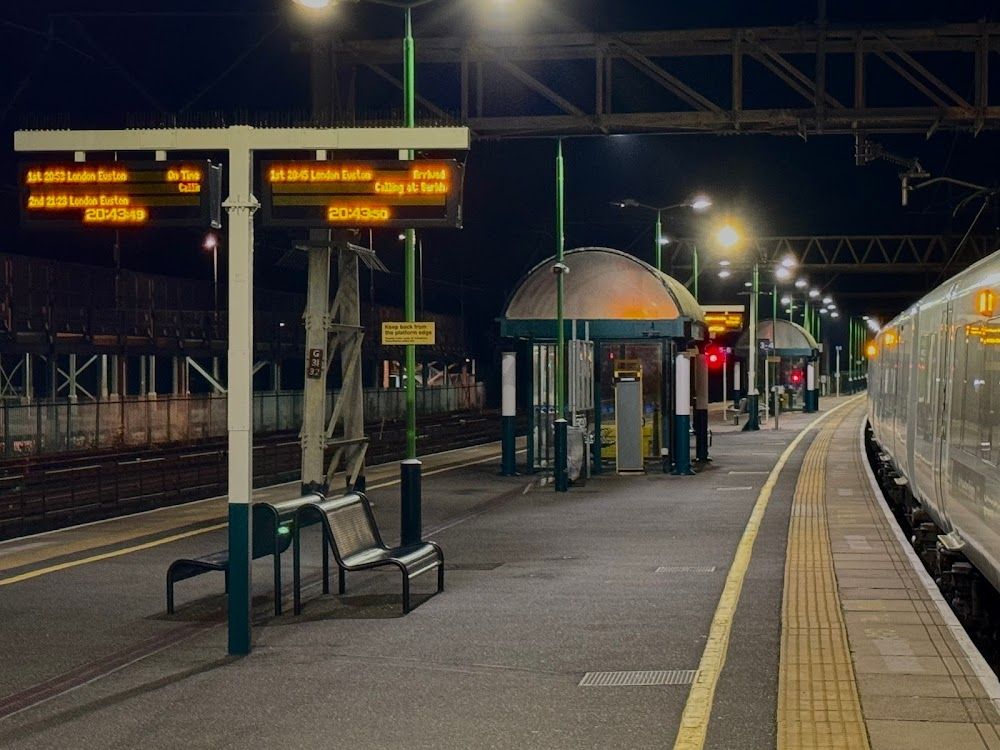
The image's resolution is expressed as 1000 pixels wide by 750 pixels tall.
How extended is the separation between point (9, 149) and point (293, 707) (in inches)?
1962

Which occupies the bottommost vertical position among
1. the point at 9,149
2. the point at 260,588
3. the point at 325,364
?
the point at 260,588

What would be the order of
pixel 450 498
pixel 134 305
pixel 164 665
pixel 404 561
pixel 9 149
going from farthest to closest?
pixel 9 149
pixel 134 305
pixel 450 498
pixel 404 561
pixel 164 665

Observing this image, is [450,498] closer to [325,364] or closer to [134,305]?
[325,364]

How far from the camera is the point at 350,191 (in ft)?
34.8

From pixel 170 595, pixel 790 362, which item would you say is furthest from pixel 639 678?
pixel 790 362

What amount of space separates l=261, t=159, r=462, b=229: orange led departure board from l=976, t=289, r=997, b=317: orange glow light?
378cm

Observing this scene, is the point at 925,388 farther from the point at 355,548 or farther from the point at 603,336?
the point at 603,336

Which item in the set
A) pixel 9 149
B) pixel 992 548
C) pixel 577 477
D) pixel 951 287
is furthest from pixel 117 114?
pixel 992 548

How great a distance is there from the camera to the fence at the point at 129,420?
108ft

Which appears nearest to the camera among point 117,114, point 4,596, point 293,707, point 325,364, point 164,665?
point 293,707

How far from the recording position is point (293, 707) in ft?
26.5

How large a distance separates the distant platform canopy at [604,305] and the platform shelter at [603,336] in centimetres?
2

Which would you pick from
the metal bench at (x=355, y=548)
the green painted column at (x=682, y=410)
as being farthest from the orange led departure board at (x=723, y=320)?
the metal bench at (x=355, y=548)

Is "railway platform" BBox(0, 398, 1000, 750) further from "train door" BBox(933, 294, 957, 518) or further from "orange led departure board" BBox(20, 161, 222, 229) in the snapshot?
"orange led departure board" BBox(20, 161, 222, 229)
